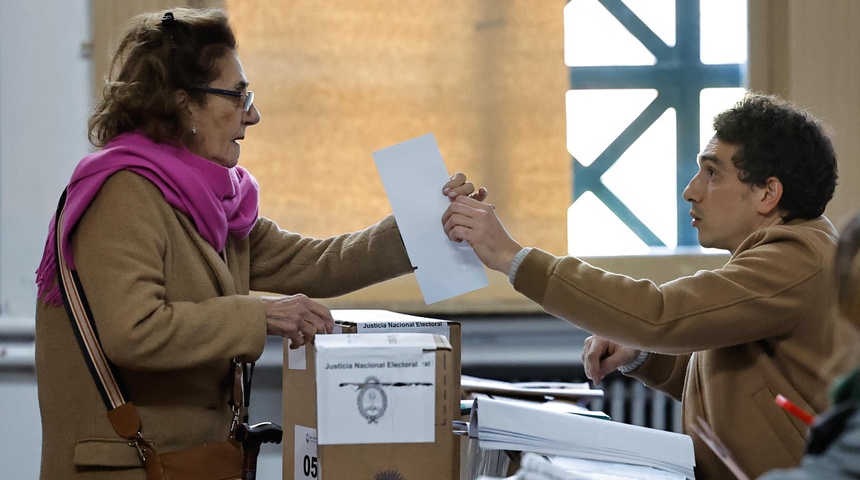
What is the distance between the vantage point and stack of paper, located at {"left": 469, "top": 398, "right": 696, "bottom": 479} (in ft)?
4.30

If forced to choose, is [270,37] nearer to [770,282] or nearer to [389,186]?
[389,186]

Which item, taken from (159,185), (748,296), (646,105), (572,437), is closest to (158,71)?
(159,185)

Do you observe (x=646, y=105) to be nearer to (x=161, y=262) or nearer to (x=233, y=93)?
(x=233, y=93)

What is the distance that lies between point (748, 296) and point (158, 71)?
1.11 metres

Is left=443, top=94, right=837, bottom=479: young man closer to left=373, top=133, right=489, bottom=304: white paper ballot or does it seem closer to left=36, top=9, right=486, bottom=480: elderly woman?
left=373, top=133, right=489, bottom=304: white paper ballot

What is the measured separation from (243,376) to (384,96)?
1.50m

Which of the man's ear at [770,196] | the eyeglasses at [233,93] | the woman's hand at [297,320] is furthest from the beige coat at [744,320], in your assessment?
the eyeglasses at [233,93]

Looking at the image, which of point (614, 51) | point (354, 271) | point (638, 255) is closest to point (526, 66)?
point (614, 51)

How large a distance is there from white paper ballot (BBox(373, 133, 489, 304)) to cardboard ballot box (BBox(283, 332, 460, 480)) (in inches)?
15.9

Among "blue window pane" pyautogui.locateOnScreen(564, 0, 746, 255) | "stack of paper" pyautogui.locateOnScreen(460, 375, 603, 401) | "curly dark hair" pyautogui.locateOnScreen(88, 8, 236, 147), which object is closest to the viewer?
"curly dark hair" pyautogui.locateOnScreen(88, 8, 236, 147)

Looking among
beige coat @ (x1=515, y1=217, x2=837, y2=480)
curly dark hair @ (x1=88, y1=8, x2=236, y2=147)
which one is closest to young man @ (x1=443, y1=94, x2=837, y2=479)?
beige coat @ (x1=515, y1=217, x2=837, y2=480)

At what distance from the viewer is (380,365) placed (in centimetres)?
124

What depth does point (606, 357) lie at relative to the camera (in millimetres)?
1835

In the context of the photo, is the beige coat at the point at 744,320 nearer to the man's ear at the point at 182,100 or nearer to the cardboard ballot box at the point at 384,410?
the cardboard ballot box at the point at 384,410
